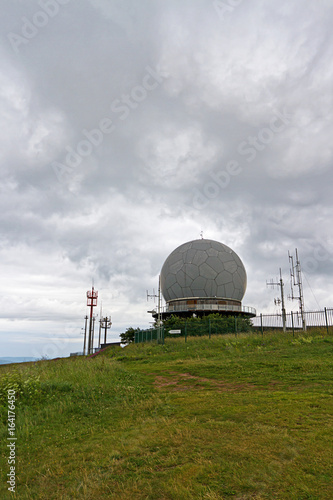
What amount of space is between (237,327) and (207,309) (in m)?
9.56

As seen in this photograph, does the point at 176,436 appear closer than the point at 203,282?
Yes

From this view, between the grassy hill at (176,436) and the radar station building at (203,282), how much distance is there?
27327 millimetres

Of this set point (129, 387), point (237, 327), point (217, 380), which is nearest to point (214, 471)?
point (129, 387)

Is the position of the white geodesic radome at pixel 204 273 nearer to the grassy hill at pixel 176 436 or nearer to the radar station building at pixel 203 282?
the radar station building at pixel 203 282

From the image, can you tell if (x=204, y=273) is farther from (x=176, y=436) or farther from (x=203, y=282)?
(x=176, y=436)

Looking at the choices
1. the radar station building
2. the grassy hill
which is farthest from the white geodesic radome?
the grassy hill

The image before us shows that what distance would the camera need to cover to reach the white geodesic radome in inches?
Result: 1617

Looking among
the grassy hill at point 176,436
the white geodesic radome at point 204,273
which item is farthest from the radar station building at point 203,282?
the grassy hill at point 176,436

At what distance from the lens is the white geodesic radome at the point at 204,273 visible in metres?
41.1

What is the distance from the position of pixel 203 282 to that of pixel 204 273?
114cm

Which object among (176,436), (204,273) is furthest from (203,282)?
(176,436)

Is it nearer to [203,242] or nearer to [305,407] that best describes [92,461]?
[305,407]

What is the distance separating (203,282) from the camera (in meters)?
40.9

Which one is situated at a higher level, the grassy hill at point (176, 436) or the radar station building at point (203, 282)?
the radar station building at point (203, 282)
